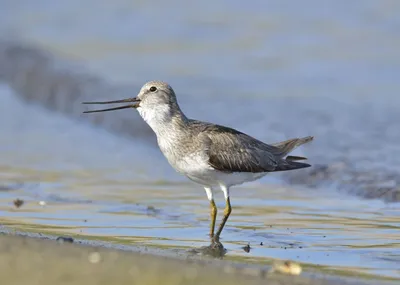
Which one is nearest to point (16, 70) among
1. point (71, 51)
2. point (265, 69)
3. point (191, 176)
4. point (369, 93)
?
point (71, 51)

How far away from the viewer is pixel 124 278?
17.2ft

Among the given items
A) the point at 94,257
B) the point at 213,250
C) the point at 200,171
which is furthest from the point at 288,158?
the point at 94,257

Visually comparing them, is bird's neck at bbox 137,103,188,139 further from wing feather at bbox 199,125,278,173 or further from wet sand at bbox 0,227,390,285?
wet sand at bbox 0,227,390,285

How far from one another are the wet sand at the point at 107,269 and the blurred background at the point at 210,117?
0.85 m

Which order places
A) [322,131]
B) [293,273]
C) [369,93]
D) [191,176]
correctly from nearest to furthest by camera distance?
[293,273] → [191,176] → [322,131] → [369,93]

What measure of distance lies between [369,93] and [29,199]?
6.38m

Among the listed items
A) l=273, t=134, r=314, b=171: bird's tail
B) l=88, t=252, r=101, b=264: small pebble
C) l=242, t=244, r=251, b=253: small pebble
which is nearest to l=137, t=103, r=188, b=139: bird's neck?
l=273, t=134, r=314, b=171: bird's tail

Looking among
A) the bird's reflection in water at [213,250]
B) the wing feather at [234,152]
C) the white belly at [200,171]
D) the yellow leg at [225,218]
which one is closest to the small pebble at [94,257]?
the bird's reflection in water at [213,250]

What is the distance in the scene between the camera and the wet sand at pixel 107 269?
520 centimetres

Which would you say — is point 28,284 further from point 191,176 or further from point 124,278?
point 191,176

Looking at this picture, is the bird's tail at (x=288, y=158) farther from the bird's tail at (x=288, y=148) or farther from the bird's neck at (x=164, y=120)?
the bird's neck at (x=164, y=120)

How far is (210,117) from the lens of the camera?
42.3 ft

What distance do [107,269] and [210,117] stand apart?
24.9 feet

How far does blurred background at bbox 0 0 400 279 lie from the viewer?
25.5 feet
